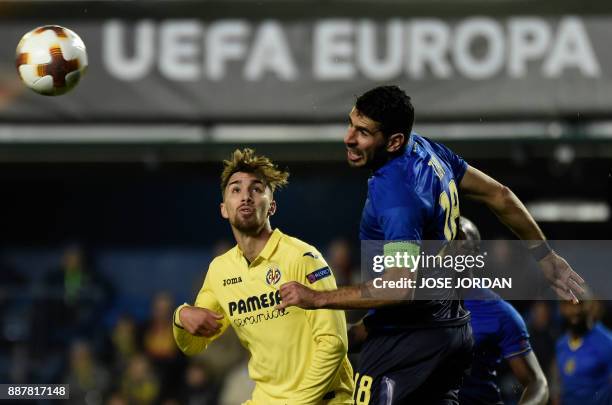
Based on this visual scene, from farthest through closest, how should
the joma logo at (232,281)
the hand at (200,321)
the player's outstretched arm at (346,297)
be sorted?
1. the joma logo at (232,281)
2. the hand at (200,321)
3. the player's outstretched arm at (346,297)

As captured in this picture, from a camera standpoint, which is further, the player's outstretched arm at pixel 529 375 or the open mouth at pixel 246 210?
the player's outstretched arm at pixel 529 375

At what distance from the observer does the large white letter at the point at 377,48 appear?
10.4 meters

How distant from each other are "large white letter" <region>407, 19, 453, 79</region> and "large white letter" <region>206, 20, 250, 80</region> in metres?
1.65

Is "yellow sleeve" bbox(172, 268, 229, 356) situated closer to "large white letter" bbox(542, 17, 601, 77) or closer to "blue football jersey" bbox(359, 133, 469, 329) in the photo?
"blue football jersey" bbox(359, 133, 469, 329)

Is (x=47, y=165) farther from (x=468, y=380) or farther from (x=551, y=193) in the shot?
(x=468, y=380)

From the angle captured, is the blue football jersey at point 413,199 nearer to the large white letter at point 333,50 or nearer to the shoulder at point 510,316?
the shoulder at point 510,316

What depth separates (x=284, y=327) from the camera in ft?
17.8

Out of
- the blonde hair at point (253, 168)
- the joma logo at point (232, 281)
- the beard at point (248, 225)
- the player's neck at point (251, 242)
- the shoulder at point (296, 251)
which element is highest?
the blonde hair at point (253, 168)

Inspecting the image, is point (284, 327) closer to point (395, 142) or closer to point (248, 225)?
point (248, 225)

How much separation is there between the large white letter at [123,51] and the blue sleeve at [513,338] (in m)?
5.49

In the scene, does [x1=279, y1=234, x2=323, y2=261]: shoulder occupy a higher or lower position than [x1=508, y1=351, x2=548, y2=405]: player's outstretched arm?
higher

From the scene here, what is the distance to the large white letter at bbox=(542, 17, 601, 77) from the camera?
407 inches

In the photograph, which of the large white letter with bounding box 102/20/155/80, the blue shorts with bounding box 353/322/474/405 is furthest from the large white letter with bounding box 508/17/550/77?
the blue shorts with bounding box 353/322/474/405

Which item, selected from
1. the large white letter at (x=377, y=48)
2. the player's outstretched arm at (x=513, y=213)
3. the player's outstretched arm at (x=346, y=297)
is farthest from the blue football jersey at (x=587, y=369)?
the player's outstretched arm at (x=346, y=297)
